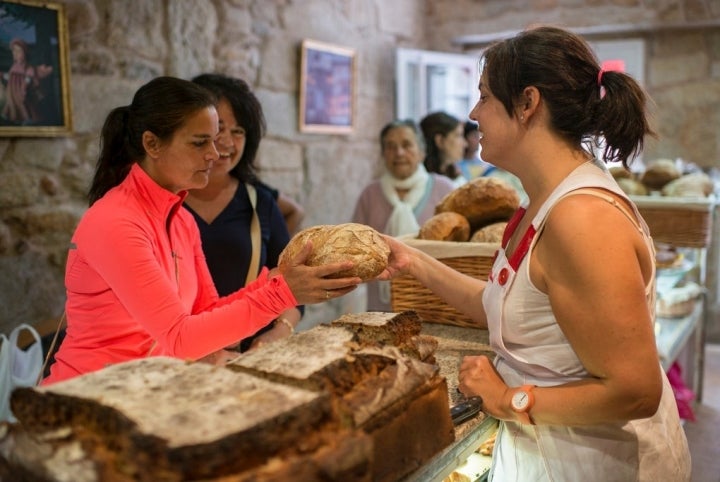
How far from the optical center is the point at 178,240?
1.86 metres

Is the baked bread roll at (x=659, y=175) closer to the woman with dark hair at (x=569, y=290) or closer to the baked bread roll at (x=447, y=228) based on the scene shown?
the baked bread roll at (x=447, y=228)

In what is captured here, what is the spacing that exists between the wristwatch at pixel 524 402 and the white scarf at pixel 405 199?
2.70 m

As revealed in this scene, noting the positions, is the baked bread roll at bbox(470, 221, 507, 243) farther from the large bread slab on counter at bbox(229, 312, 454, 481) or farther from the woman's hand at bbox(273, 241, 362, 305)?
the large bread slab on counter at bbox(229, 312, 454, 481)

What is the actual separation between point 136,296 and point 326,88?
385 centimetres

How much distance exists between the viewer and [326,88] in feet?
16.9

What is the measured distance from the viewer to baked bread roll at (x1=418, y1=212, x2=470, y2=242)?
7.26 ft

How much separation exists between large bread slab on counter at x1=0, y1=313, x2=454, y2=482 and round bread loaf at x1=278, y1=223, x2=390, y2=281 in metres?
0.45

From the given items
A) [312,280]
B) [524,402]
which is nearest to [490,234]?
[312,280]

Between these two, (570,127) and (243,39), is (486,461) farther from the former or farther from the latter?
(243,39)

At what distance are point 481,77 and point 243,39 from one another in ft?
10.5

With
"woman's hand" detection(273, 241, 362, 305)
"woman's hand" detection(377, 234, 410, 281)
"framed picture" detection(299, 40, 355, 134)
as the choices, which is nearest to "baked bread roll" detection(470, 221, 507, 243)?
"woman's hand" detection(377, 234, 410, 281)

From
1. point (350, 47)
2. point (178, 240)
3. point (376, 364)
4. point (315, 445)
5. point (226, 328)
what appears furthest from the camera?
point (350, 47)

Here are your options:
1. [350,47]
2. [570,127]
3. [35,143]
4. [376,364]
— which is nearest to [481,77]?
[570,127]

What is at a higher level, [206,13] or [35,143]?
[206,13]
